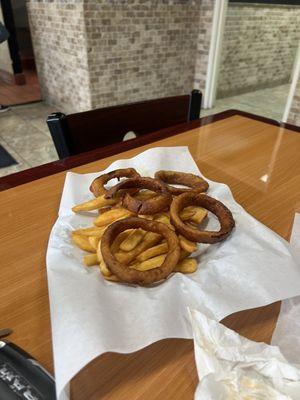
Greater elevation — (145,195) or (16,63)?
(145,195)

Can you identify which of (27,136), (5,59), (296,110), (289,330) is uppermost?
(289,330)

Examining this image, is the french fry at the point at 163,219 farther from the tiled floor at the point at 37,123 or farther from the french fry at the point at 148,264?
the tiled floor at the point at 37,123

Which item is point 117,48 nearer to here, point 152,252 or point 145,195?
point 145,195

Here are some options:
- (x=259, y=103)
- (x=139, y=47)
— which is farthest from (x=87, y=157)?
(x=259, y=103)

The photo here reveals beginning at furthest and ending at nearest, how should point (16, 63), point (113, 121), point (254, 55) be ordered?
point (16, 63)
point (254, 55)
point (113, 121)

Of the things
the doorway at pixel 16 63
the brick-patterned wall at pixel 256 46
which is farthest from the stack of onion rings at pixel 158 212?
the brick-patterned wall at pixel 256 46
